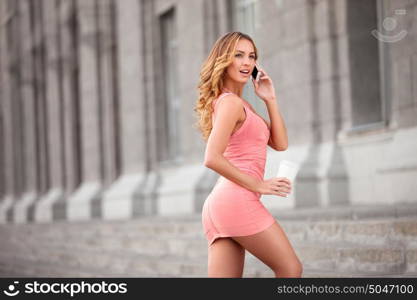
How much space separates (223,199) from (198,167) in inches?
605

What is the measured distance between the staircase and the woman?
9.02ft

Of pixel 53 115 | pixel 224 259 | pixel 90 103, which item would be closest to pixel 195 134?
pixel 90 103

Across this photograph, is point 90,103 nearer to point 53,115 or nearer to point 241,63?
point 53,115

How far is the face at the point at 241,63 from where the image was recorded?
4.64m

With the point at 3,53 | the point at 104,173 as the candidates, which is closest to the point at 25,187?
the point at 3,53

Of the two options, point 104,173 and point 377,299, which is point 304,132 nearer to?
point 377,299

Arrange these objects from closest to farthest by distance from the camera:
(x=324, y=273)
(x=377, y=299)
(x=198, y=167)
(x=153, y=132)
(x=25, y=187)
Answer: (x=377, y=299), (x=324, y=273), (x=198, y=167), (x=153, y=132), (x=25, y=187)

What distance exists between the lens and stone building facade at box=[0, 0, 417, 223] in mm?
13516

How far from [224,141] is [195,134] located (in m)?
16.1

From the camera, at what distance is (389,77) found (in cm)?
1385

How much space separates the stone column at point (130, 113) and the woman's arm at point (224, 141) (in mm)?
19073

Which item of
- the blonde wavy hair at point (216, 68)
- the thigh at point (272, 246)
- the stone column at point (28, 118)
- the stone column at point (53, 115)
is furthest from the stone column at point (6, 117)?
the thigh at point (272, 246)

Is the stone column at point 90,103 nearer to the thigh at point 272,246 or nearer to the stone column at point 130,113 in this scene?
the stone column at point 130,113

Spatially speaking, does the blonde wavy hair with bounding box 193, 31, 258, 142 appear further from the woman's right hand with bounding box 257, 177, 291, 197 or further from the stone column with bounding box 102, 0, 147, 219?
the stone column with bounding box 102, 0, 147, 219
